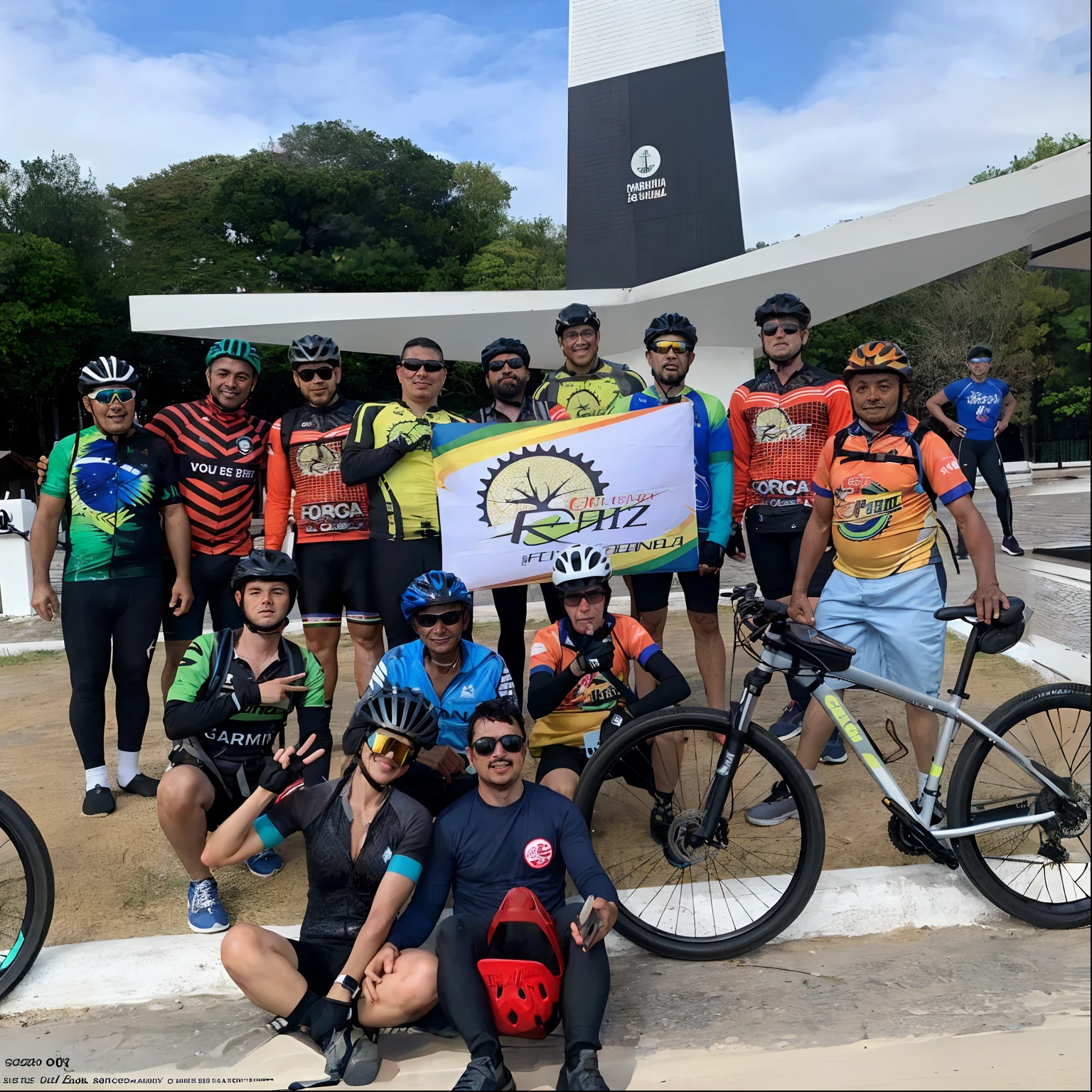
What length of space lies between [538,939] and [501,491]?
2.27m

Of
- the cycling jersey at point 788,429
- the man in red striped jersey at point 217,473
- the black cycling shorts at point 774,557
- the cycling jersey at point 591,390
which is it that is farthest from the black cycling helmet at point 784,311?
the man in red striped jersey at point 217,473

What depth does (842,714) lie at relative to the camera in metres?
3.45

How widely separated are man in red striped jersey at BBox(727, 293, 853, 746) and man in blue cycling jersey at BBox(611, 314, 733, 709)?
0.12 metres

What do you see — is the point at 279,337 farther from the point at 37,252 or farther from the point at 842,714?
the point at 37,252

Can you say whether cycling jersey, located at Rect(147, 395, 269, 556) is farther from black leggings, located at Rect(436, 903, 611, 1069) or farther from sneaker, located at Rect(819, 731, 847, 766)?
sneaker, located at Rect(819, 731, 847, 766)

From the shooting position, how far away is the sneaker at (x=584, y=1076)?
8.22ft

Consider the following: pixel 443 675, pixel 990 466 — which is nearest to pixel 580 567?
pixel 443 675

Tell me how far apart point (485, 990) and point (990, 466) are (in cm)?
937

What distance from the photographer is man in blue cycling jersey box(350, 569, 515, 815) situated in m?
3.57

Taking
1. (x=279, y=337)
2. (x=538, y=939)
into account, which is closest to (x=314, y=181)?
(x=279, y=337)

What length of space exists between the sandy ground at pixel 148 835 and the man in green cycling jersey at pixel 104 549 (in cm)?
30

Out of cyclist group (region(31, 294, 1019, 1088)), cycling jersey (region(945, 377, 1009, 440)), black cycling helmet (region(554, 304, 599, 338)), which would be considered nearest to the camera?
cyclist group (region(31, 294, 1019, 1088))

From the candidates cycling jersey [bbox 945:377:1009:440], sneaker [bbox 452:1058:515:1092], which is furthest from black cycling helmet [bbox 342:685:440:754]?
cycling jersey [bbox 945:377:1009:440]

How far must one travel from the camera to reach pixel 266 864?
4.11m
